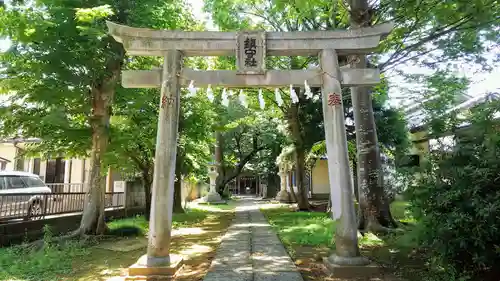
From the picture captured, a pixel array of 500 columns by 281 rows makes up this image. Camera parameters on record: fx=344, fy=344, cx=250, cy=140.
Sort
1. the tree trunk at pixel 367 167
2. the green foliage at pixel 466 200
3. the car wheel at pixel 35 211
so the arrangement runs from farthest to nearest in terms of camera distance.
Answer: the car wheel at pixel 35 211 → the tree trunk at pixel 367 167 → the green foliage at pixel 466 200

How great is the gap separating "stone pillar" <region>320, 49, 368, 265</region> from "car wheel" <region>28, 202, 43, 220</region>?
355 inches

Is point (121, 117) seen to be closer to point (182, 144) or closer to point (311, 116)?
point (182, 144)

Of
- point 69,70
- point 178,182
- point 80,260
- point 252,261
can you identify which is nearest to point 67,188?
point 178,182

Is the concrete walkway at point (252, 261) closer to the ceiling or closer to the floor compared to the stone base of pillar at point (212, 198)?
closer to the floor

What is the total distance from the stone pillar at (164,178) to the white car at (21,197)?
5.58 metres

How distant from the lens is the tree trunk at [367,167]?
1015 cm

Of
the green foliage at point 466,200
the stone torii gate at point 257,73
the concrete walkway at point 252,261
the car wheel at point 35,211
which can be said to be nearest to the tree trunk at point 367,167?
the concrete walkway at point 252,261

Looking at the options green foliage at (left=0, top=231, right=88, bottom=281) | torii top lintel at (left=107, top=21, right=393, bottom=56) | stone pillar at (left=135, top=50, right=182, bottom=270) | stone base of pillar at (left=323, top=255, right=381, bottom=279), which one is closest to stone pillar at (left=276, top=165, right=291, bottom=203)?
green foliage at (left=0, top=231, right=88, bottom=281)

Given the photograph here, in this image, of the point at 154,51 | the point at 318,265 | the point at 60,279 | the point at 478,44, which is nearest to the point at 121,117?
the point at 154,51

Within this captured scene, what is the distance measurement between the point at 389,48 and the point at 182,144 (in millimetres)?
9247

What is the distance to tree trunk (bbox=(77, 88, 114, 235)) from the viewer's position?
1058 centimetres

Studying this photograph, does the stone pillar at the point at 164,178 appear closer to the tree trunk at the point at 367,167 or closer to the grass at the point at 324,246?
the grass at the point at 324,246

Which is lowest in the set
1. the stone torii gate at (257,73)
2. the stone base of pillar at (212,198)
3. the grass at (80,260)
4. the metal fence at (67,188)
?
the grass at (80,260)

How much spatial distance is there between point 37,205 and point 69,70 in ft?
15.1
